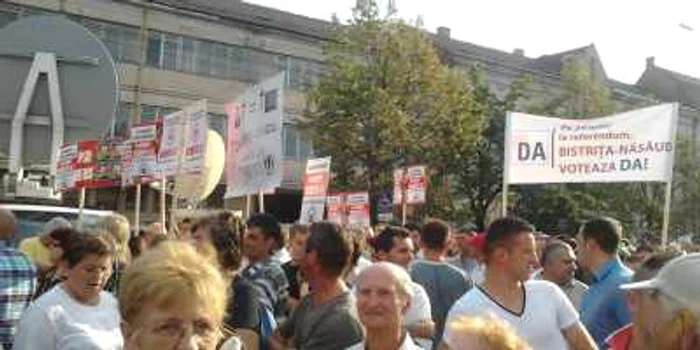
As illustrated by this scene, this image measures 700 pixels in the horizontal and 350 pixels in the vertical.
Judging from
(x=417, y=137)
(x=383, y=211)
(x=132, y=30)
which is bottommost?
(x=383, y=211)

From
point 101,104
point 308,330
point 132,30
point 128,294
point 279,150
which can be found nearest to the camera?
point 128,294

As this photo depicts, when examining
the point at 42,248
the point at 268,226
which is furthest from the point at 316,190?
the point at 268,226

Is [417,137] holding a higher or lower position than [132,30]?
lower

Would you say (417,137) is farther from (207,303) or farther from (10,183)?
(207,303)

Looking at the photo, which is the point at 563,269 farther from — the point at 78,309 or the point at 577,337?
the point at 78,309

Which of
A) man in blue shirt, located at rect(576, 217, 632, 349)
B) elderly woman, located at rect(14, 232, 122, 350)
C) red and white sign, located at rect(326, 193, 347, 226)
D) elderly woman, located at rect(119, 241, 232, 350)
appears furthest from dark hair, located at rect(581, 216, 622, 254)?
red and white sign, located at rect(326, 193, 347, 226)

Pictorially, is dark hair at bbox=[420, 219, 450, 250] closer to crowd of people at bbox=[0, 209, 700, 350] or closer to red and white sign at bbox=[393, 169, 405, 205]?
crowd of people at bbox=[0, 209, 700, 350]

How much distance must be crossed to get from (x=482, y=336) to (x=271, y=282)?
277cm

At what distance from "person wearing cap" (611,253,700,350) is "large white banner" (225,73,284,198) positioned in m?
8.67

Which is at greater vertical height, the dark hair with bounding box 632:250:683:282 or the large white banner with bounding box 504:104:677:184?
the large white banner with bounding box 504:104:677:184

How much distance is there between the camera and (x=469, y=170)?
46469 mm

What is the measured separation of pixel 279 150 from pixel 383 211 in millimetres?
25339

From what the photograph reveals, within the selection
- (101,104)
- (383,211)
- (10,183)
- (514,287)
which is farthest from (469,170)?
(514,287)

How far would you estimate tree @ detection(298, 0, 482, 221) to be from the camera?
115ft
